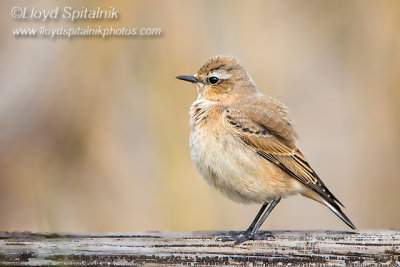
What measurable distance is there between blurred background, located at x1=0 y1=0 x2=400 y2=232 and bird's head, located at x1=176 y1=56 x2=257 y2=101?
1.87 m

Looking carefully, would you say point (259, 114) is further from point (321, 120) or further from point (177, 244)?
point (321, 120)

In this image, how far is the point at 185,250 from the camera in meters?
3.97

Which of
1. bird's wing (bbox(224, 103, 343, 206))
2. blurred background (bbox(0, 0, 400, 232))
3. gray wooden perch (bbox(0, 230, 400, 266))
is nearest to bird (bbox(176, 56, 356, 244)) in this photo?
bird's wing (bbox(224, 103, 343, 206))

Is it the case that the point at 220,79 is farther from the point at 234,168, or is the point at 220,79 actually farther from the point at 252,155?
the point at 234,168

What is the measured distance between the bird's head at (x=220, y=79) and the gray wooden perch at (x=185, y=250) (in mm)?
1891

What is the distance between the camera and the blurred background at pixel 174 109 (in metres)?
7.27

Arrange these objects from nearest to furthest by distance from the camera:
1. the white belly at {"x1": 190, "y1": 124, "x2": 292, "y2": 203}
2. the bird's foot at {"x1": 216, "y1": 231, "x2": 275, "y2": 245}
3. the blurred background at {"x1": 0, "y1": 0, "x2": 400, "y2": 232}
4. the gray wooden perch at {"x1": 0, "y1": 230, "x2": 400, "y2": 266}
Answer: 1. the gray wooden perch at {"x1": 0, "y1": 230, "x2": 400, "y2": 266}
2. the bird's foot at {"x1": 216, "y1": 231, "x2": 275, "y2": 245}
3. the white belly at {"x1": 190, "y1": 124, "x2": 292, "y2": 203}
4. the blurred background at {"x1": 0, "y1": 0, "x2": 400, "y2": 232}

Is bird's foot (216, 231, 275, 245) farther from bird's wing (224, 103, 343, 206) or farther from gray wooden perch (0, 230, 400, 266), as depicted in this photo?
bird's wing (224, 103, 343, 206)

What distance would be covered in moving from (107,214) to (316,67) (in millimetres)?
3336

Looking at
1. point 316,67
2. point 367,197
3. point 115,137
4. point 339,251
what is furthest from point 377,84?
point 339,251

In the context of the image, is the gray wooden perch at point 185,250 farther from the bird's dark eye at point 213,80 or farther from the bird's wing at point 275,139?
the bird's dark eye at point 213,80

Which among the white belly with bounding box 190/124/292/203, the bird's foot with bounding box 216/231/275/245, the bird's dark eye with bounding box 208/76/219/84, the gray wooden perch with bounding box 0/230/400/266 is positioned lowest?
the gray wooden perch with bounding box 0/230/400/266

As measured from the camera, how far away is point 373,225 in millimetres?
7770

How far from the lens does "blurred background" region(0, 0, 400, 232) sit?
727cm
